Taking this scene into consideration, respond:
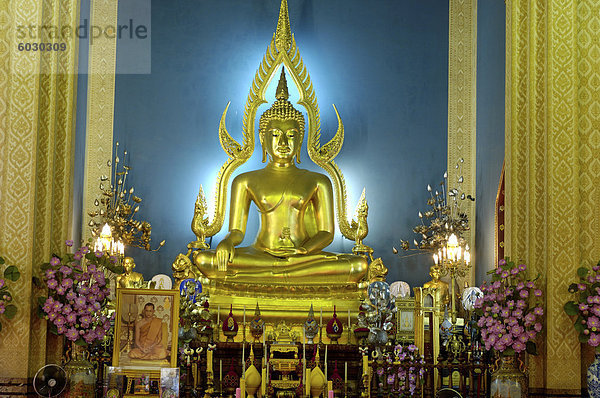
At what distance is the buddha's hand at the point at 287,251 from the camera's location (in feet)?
26.6

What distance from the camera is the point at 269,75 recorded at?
9.55 metres

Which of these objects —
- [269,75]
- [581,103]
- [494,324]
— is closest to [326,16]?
[269,75]

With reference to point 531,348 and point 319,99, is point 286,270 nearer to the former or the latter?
point 531,348

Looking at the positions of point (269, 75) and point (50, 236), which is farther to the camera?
point (269, 75)

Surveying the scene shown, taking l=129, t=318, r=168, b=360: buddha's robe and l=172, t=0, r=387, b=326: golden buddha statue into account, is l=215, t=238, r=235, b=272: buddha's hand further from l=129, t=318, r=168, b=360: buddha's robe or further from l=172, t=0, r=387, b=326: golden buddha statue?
l=129, t=318, r=168, b=360: buddha's robe

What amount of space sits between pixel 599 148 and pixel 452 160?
11.5 feet

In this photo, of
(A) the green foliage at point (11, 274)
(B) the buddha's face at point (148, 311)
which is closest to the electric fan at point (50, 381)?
(A) the green foliage at point (11, 274)

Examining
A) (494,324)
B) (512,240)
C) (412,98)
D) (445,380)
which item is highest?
(412,98)

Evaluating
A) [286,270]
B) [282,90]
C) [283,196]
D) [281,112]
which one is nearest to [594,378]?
[286,270]

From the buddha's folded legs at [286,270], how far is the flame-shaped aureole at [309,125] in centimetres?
136

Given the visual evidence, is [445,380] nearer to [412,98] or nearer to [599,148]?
[599,148]

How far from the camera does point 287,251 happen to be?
834 centimetres

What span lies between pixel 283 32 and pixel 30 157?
4133 mm

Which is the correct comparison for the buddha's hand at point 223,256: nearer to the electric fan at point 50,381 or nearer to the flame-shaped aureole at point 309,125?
the flame-shaped aureole at point 309,125
